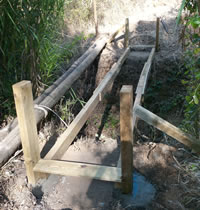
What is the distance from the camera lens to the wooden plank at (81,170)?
2.20 m

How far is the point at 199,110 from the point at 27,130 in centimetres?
169

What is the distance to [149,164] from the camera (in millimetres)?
2730

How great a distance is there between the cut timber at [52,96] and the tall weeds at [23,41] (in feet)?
1.05

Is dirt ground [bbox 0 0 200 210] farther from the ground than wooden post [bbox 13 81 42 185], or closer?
closer

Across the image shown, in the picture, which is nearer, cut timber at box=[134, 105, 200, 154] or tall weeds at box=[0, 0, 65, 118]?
cut timber at box=[134, 105, 200, 154]

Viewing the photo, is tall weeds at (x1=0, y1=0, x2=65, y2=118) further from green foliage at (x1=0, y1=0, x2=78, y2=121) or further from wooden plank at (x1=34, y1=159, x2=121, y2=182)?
wooden plank at (x1=34, y1=159, x2=121, y2=182)

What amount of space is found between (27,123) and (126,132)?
2.74 ft

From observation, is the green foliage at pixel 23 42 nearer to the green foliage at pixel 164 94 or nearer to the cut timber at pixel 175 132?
the cut timber at pixel 175 132

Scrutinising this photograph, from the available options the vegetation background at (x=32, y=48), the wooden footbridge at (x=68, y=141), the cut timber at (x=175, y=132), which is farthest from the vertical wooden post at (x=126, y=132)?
the vegetation background at (x=32, y=48)

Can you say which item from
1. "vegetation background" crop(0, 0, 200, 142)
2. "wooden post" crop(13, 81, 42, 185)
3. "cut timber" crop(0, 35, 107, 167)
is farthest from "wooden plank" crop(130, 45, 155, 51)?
"wooden post" crop(13, 81, 42, 185)

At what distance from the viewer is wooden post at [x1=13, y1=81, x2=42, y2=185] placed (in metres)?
2.17

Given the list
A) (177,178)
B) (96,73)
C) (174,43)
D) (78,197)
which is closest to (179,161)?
(177,178)

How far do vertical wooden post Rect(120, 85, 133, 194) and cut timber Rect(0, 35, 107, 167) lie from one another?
3.92ft

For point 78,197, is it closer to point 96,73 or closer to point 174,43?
point 96,73
